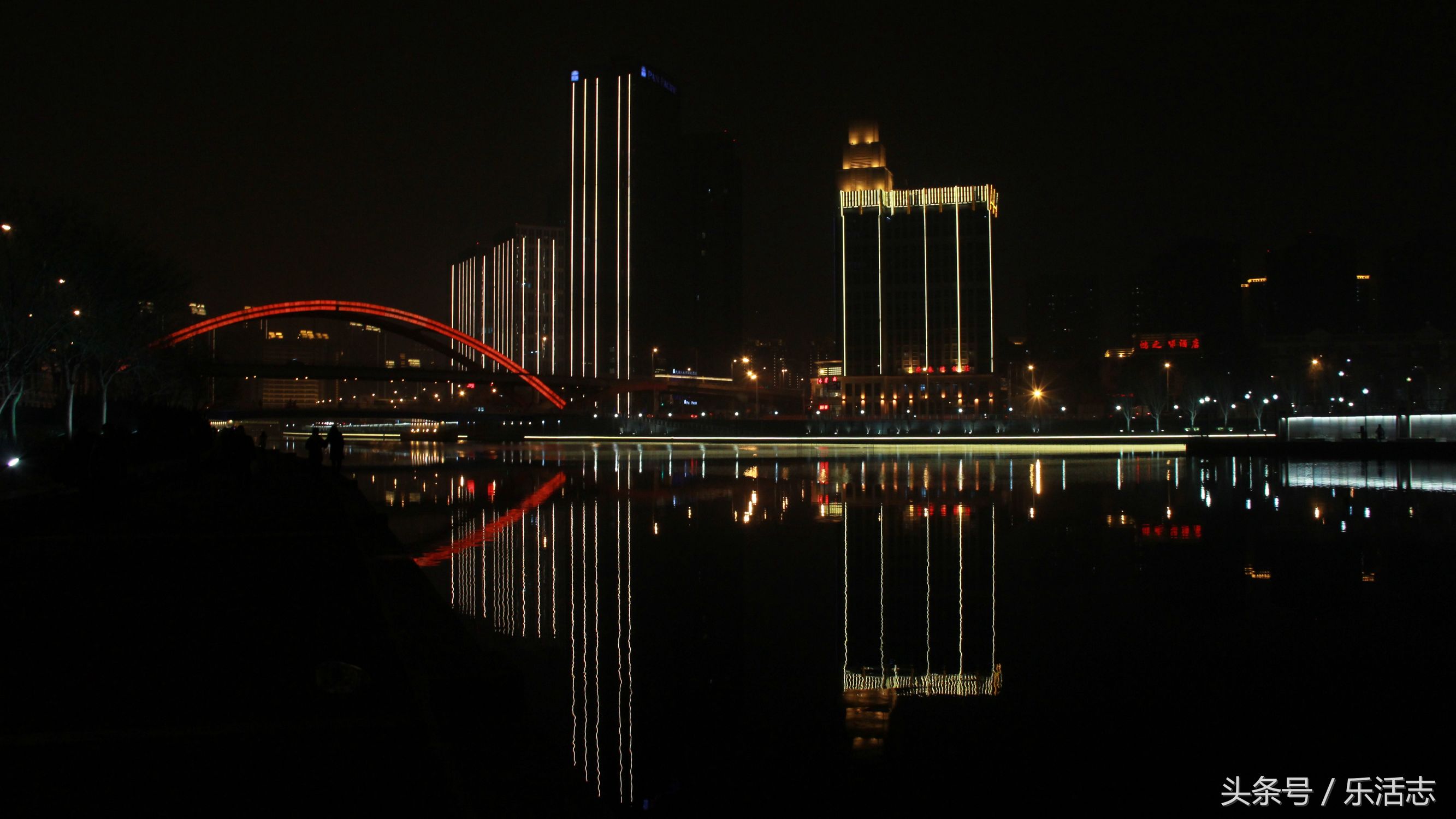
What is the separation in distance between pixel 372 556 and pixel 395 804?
6.33m

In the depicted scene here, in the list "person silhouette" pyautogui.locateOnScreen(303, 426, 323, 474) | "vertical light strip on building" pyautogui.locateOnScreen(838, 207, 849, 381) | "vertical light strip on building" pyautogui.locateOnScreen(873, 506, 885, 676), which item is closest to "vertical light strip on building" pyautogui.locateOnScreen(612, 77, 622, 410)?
"vertical light strip on building" pyautogui.locateOnScreen(838, 207, 849, 381)

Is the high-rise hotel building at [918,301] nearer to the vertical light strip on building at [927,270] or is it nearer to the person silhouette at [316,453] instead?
the vertical light strip on building at [927,270]

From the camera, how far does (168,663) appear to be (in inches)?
236

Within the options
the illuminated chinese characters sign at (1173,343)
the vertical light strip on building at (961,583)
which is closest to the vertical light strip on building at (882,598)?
the vertical light strip on building at (961,583)

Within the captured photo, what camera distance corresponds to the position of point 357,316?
323ft

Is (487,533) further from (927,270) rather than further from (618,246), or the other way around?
(618,246)

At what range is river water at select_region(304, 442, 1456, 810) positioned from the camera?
16.9ft

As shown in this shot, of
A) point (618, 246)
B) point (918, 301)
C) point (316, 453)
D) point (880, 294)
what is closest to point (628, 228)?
point (618, 246)

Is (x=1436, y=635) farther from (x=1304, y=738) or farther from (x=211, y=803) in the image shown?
(x=211, y=803)

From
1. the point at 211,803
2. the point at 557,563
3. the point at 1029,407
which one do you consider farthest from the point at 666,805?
the point at 1029,407

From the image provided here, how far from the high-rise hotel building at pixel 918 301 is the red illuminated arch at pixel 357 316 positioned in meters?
49.3

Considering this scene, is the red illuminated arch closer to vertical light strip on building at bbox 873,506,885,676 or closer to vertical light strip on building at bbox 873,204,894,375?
vertical light strip on building at bbox 873,204,894,375

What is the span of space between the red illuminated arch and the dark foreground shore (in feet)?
255

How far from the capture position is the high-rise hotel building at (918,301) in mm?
137125
